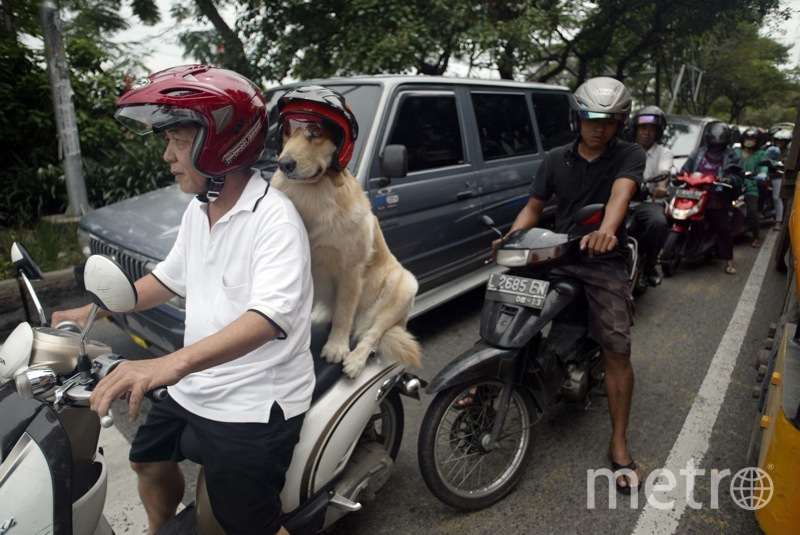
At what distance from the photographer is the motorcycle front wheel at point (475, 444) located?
241cm

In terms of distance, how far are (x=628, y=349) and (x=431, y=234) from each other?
189 centimetres

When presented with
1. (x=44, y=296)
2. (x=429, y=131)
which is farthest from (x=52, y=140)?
(x=429, y=131)

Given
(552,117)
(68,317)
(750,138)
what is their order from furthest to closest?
(750,138), (552,117), (68,317)

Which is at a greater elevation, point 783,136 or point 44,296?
point 783,136

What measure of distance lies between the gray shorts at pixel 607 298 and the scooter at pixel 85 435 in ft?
3.91

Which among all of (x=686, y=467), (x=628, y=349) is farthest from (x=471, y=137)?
(x=686, y=467)

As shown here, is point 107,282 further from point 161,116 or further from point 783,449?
point 783,449

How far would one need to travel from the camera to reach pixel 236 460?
1.57 meters

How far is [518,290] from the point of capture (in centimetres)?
264

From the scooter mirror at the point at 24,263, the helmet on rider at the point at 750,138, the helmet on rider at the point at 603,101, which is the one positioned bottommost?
the helmet on rider at the point at 750,138

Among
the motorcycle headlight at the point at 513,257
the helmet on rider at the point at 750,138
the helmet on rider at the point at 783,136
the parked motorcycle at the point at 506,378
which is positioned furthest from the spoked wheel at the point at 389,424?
the helmet on rider at the point at 783,136

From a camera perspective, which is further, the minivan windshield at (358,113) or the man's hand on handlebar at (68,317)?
the minivan windshield at (358,113)

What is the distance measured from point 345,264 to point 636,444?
1992 mm

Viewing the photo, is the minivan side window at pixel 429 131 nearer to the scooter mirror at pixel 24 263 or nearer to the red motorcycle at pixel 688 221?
the scooter mirror at pixel 24 263
